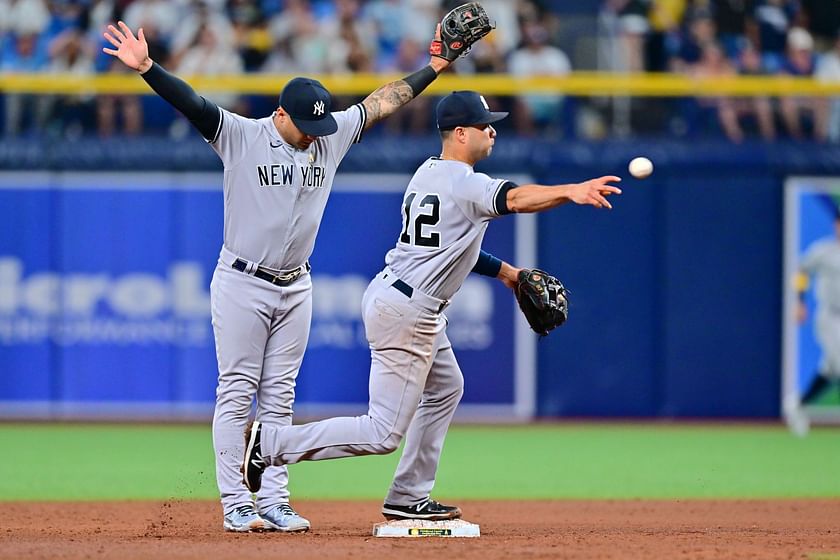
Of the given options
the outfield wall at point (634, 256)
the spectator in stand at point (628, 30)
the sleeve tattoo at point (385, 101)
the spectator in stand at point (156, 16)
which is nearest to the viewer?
the sleeve tattoo at point (385, 101)

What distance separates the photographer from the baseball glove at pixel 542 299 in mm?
6238

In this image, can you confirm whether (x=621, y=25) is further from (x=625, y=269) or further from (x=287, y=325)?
(x=287, y=325)

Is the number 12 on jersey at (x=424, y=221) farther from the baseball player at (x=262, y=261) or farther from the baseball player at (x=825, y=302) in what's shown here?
the baseball player at (x=825, y=302)

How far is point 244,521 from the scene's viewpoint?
604cm

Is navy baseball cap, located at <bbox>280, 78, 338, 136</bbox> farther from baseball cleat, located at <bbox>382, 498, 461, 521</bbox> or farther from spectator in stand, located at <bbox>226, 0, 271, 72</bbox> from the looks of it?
spectator in stand, located at <bbox>226, 0, 271, 72</bbox>

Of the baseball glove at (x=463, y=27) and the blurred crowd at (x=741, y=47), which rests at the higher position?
the blurred crowd at (x=741, y=47)

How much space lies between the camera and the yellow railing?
470 inches

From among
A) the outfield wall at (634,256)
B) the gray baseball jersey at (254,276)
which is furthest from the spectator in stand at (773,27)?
the gray baseball jersey at (254,276)

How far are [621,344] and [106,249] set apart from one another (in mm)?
4534

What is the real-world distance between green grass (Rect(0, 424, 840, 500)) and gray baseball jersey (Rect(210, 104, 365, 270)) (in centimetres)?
242

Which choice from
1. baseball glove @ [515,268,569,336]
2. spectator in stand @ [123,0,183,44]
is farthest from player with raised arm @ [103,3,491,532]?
spectator in stand @ [123,0,183,44]

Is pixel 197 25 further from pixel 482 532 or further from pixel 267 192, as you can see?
pixel 482 532

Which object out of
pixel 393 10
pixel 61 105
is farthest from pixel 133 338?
pixel 393 10

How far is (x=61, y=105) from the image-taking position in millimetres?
12148
